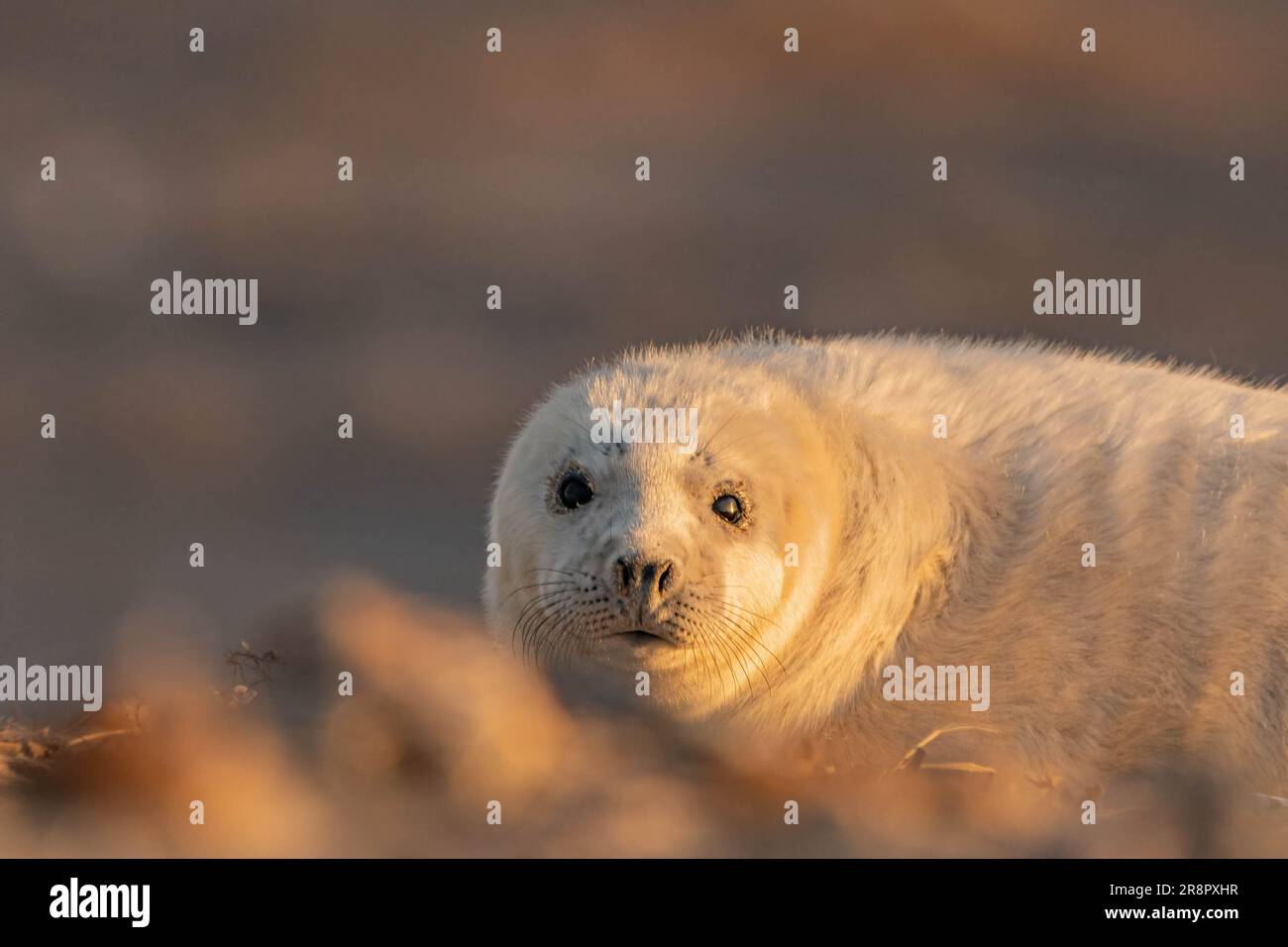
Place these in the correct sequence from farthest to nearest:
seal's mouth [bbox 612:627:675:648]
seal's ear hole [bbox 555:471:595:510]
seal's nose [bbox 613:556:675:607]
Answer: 1. seal's ear hole [bbox 555:471:595:510]
2. seal's mouth [bbox 612:627:675:648]
3. seal's nose [bbox 613:556:675:607]

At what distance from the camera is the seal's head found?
4.43 metres

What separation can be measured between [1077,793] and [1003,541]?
714 millimetres

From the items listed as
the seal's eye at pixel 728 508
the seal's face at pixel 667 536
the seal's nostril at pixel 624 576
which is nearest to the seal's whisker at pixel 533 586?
the seal's face at pixel 667 536

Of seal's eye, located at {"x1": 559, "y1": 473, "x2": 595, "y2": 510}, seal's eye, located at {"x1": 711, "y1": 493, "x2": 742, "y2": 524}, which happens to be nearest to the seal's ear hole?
seal's eye, located at {"x1": 559, "y1": 473, "x2": 595, "y2": 510}

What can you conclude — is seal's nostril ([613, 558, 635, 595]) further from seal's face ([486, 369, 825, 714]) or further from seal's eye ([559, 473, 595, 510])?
seal's eye ([559, 473, 595, 510])

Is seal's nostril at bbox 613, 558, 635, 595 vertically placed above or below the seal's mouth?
above

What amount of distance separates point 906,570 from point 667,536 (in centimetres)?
73

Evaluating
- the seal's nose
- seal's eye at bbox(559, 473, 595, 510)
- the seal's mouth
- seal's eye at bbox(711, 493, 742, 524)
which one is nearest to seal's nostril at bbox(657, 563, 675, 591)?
the seal's nose

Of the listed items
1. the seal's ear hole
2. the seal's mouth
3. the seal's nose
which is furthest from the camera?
the seal's ear hole

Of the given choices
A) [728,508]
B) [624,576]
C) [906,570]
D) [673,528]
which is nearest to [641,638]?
[624,576]

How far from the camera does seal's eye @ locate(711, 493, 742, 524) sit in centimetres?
Answer: 455

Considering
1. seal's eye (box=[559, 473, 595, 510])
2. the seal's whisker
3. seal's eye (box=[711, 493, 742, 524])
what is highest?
seal's eye (box=[559, 473, 595, 510])

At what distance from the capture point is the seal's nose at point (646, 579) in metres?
4.35

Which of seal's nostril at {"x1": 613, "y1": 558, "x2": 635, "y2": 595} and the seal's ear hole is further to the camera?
the seal's ear hole
